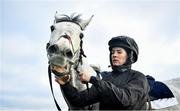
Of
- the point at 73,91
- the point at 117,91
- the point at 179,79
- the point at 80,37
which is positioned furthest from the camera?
the point at 179,79

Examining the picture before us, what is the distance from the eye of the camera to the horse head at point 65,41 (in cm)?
429

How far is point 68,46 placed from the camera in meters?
4.37

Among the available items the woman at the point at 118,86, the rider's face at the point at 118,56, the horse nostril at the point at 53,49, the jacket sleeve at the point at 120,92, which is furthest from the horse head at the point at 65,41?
the jacket sleeve at the point at 120,92

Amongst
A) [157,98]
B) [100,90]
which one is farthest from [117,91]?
[157,98]

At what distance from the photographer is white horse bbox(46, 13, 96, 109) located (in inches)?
169

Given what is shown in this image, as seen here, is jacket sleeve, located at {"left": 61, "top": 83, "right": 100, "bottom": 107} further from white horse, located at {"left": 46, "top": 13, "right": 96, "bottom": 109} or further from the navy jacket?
white horse, located at {"left": 46, "top": 13, "right": 96, "bottom": 109}

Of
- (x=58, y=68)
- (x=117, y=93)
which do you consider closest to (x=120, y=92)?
(x=117, y=93)

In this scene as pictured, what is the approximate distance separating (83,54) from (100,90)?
1.27 meters

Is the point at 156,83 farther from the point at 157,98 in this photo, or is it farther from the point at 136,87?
the point at 136,87

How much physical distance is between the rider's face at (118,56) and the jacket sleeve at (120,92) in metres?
0.29

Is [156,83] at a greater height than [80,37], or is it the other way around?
[80,37]

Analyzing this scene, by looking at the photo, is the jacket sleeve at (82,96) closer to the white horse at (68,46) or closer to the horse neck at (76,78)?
the white horse at (68,46)

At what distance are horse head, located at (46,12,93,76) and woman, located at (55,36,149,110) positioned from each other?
0.20m

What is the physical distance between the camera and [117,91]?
12.3ft
